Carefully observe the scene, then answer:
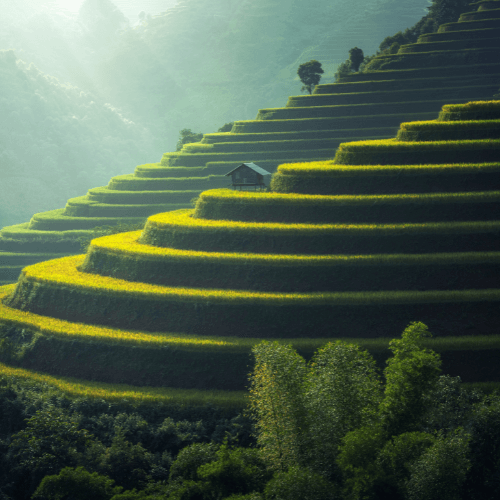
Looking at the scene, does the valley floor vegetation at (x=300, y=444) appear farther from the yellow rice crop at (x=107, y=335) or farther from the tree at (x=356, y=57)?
the tree at (x=356, y=57)

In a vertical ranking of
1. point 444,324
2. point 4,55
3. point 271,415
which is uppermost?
point 4,55

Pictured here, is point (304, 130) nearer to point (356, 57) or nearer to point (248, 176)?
point (356, 57)

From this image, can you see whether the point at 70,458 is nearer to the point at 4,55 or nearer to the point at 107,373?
the point at 107,373

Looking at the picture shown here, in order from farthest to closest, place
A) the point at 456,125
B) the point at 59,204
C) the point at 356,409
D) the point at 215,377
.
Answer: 1. the point at 59,204
2. the point at 456,125
3. the point at 215,377
4. the point at 356,409

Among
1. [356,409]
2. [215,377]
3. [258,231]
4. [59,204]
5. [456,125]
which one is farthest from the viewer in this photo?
[59,204]

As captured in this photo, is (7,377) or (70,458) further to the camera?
(7,377)

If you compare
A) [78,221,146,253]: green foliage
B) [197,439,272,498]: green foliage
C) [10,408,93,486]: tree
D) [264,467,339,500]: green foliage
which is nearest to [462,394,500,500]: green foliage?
[264,467,339,500]: green foliage

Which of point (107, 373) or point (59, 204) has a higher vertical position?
point (59, 204)

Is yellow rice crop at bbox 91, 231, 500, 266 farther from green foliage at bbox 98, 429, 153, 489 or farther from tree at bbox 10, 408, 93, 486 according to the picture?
green foliage at bbox 98, 429, 153, 489

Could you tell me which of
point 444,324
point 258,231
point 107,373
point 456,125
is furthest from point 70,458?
point 456,125
